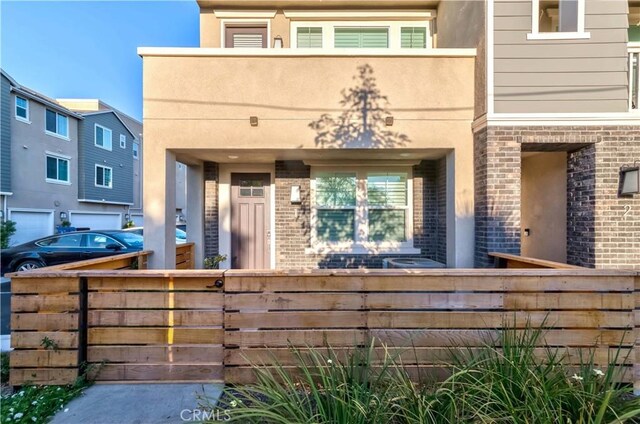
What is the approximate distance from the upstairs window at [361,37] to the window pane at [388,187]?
3028mm

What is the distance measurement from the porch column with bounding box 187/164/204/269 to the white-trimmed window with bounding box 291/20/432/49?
3.55 metres

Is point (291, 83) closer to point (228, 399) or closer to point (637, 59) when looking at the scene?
point (228, 399)

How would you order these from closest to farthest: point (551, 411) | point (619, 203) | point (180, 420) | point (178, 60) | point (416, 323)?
point (551, 411) → point (180, 420) → point (416, 323) → point (619, 203) → point (178, 60)

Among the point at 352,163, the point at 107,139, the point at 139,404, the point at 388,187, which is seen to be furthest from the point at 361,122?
the point at 107,139

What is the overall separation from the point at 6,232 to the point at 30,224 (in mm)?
2702

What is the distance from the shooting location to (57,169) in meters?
16.1

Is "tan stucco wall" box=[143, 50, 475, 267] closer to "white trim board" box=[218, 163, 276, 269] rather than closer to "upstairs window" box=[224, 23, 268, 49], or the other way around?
"white trim board" box=[218, 163, 276, 269]

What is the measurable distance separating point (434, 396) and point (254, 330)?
1621 millimetres

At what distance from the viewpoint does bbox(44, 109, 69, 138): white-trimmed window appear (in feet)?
51.7

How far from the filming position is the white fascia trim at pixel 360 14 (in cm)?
655

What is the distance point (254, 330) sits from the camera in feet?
9.39

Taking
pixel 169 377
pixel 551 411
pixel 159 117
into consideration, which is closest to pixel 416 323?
pixel 551 411

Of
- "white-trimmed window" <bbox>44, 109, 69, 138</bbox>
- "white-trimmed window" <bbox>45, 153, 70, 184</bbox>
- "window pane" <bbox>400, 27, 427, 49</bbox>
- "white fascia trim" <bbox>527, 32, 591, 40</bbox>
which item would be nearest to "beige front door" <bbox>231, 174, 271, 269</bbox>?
"window pane" <bbox>400, 27, 427, 49</bbox>

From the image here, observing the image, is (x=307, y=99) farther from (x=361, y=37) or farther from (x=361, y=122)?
(x=361, y=37)
